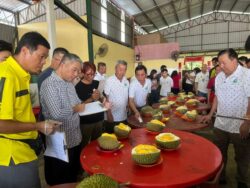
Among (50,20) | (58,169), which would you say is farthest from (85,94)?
(50,20)

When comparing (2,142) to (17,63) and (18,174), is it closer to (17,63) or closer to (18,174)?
(18,174)

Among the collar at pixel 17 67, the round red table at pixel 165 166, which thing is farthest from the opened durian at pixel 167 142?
the collar at pixel 17 67

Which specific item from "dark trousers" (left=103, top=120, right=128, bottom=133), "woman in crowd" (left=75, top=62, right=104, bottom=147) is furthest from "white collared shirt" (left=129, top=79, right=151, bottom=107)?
"woman in crowd" (left=75, top=62, right=104, bottom=147)

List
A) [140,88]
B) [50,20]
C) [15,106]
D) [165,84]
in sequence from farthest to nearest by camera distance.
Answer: [165,84]
[50,20]
[140,88]
[15,106]

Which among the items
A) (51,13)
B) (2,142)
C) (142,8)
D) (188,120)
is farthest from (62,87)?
(142,8)

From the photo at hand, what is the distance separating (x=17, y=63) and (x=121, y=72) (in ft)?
5.84

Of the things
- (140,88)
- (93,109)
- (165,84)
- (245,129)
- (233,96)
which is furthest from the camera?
(165,84)

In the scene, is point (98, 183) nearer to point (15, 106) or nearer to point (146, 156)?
point (146, 156)

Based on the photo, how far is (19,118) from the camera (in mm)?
1406

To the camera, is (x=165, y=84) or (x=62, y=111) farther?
(x=165, y=84)

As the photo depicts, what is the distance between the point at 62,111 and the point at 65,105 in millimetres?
58

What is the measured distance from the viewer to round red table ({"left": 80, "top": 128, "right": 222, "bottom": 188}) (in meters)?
1.32

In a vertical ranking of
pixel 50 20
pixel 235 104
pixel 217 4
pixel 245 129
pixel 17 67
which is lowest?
pixel 245 129

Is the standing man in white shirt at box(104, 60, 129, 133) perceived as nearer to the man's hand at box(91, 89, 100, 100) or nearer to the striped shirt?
the man's hand at box(91, 89, 100, 100)
